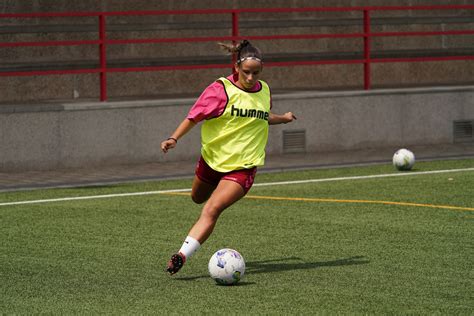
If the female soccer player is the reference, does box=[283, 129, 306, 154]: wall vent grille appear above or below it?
below

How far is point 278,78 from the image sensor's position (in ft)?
75.4

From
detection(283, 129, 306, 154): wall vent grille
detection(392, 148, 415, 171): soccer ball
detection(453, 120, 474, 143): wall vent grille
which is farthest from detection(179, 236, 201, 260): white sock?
detection(453, 120, 474, 143): wall vent grille

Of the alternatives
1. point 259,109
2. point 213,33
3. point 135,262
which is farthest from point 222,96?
point 213,33

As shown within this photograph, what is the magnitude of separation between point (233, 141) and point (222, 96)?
1.25 ft

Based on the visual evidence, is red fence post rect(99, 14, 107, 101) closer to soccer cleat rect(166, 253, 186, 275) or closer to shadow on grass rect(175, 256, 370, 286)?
shadow on grass rect(175, 256, 370, 286)

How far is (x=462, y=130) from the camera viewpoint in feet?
67.9

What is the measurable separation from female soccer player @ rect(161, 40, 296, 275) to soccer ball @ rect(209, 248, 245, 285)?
44 cm

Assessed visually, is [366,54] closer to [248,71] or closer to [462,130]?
[462,130]

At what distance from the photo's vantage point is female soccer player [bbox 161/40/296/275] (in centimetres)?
1003

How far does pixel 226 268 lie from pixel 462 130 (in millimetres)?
11975

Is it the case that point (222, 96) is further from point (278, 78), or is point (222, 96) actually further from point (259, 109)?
point (278, 78)

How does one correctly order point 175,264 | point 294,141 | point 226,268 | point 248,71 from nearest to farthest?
point 226,268 < point 175,264 < point 248,71 < point 294,141

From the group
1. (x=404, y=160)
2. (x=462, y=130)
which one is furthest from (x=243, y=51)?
(x=462, y=130)

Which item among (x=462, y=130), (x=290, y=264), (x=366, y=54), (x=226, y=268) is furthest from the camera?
(x=462, y=130)
